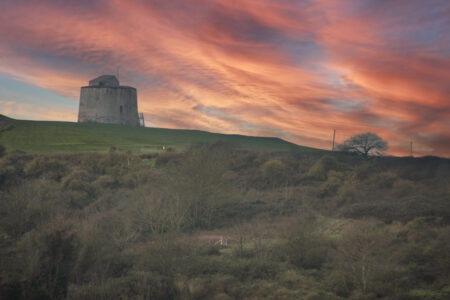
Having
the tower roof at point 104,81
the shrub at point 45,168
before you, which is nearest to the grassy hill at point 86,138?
the tower roof at point 104,81

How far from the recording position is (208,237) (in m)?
30.4

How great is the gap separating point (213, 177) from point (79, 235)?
682 inches

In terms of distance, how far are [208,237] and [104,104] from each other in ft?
208

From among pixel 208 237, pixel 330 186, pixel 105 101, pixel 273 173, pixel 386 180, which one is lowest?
pixel 208 237

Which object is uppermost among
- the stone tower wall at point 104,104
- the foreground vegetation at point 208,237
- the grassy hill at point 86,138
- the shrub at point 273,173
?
the stone tower wall at point 104,104

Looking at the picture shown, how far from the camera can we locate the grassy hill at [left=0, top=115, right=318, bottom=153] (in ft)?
188

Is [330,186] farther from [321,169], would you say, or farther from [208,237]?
[208,237]

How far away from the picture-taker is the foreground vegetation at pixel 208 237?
17547 millimetres

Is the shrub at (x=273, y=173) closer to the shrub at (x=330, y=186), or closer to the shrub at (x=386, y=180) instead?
the shrub at (x=330, y=186)

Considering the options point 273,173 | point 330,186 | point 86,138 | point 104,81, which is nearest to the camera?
point 330,186

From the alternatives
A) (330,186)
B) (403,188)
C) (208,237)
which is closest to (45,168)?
(208,237)

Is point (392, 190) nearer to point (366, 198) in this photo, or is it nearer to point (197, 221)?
point (366, 198)

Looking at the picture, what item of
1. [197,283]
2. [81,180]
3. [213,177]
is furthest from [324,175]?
[197,283]

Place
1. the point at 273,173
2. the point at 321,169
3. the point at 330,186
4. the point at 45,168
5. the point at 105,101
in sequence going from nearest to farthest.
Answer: the point at 45,168 → the point at 330,186 → the point at 273,173 → the point at 321,169 → the point at 105,101
